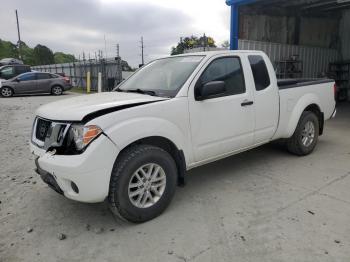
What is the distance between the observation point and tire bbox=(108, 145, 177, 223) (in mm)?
3197

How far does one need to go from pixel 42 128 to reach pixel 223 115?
7.01 feet

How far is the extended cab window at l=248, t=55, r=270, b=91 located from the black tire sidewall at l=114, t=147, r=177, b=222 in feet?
6.18

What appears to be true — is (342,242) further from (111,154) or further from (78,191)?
(78,191)

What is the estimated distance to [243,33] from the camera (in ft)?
33.7

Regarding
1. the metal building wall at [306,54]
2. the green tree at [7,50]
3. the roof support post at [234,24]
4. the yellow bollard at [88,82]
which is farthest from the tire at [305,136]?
the green tree at [7,50]

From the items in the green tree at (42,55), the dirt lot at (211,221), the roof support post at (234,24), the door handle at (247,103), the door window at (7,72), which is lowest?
the dirt lot at (211,221)

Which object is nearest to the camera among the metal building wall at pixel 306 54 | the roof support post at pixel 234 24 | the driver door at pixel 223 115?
the driver door at pixel 223 115

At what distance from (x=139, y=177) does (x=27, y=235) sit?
1.27m

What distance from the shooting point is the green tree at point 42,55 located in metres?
63.5

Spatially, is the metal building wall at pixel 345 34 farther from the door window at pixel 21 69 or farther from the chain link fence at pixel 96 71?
the door window at pixel 21 69

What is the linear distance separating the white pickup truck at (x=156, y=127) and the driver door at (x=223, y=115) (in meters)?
0.01

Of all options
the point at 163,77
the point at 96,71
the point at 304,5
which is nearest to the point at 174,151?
the point at 163,77

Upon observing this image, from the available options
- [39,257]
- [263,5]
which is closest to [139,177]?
[39,257]

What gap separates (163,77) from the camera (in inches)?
166
